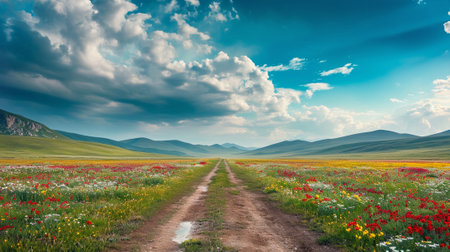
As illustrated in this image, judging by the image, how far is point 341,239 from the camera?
7.68 meters

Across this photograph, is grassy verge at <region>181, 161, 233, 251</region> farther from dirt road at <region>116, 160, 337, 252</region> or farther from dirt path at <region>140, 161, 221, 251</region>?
dirt path at <region>140, 161, 221, 251</region>

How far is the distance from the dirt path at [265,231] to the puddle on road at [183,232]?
5.03 feet

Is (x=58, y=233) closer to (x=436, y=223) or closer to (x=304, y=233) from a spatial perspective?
(x=304, y=233)

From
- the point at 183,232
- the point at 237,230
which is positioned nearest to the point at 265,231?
the point at 237,230

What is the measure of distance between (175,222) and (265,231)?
434cm

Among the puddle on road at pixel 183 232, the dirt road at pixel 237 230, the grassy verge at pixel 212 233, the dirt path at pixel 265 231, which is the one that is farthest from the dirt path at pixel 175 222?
the dirt path at pixel 265 231

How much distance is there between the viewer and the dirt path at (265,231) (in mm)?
7374

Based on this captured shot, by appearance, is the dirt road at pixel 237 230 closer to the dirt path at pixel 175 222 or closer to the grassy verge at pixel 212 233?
the dirt path at pixel 175 222

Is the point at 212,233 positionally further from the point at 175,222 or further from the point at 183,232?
the point at 175,222

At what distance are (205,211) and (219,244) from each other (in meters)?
5.00

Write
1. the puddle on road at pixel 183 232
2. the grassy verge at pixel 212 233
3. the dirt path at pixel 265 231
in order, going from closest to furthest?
the grassy verge at pixel 212 233
the dirt path at pixel 265 231
the puddle on road at pixel 183 232

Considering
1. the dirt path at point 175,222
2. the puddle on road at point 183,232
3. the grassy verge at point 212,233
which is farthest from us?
the puddle on road at point 183,232

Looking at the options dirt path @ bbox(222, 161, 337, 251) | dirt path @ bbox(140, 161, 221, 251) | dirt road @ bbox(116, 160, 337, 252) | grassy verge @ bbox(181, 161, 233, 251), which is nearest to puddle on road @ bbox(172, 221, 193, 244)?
dirt road @ bbox(116, 160, 337, 252)

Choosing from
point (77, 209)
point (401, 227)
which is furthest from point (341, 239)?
point (77, 209)
